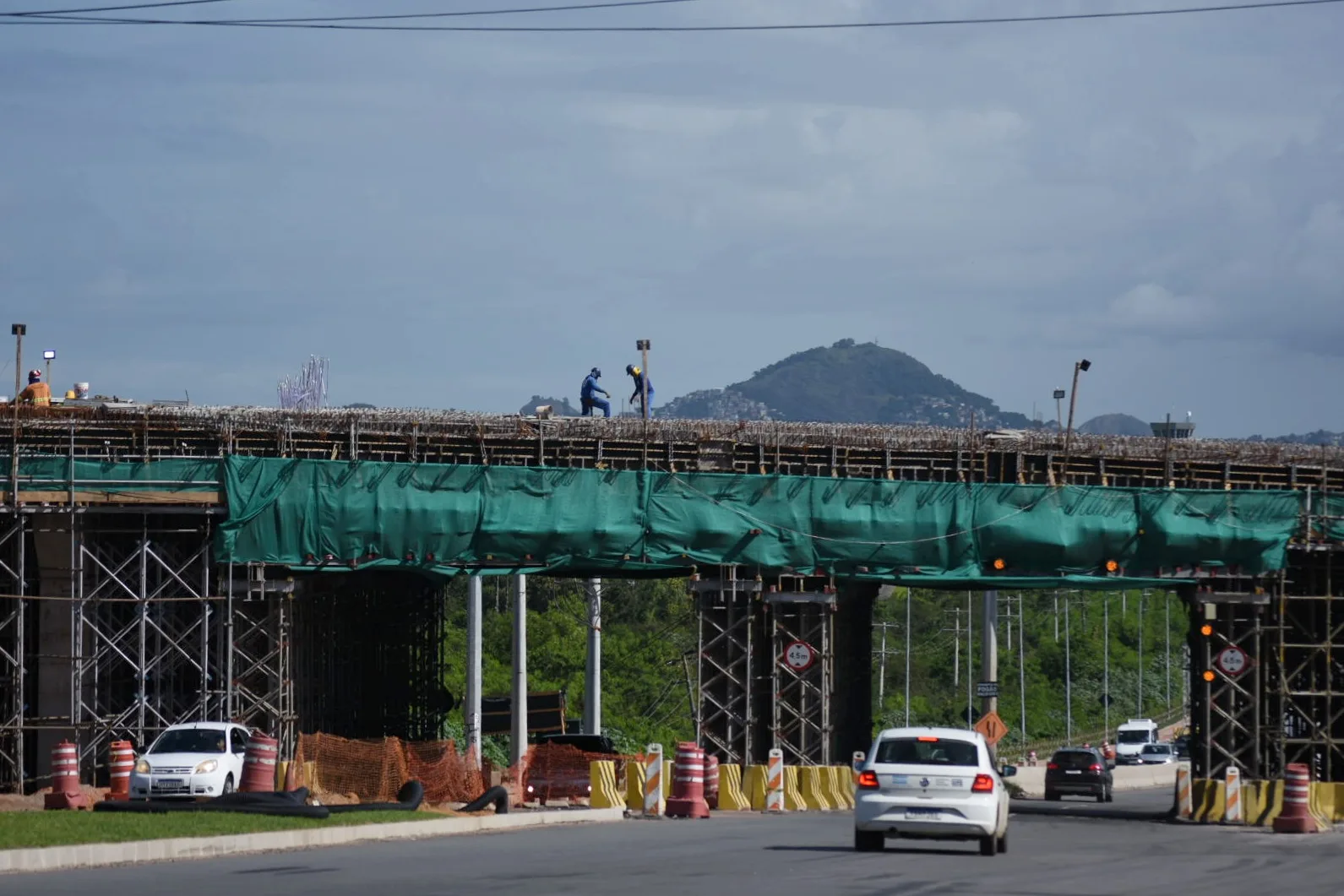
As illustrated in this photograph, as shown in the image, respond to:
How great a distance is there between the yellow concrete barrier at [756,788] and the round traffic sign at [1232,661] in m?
9.73

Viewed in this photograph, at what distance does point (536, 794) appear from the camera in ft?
122

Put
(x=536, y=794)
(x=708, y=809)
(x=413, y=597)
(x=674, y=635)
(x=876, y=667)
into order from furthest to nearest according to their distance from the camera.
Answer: (x=876, y=667), (x=674, y=635), (x=413, y=597), (x=536, y=794), (x=708, y=809)

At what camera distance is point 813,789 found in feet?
122

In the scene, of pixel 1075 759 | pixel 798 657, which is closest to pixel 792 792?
pixel 798 657

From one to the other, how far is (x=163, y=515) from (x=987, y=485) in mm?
16219

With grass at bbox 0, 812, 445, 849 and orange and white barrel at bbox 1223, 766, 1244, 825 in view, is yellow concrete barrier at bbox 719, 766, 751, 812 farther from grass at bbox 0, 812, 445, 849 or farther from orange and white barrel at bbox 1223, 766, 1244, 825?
grass at bbox 0, 812, 445, 849

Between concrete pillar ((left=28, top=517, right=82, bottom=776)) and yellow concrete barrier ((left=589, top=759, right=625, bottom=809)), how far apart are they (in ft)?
35.6

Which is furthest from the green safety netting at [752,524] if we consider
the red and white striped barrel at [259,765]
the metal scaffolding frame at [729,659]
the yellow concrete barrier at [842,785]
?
the red and white striped barrel at [259,765]

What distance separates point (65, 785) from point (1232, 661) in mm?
21977

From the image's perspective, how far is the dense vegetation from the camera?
311 ft

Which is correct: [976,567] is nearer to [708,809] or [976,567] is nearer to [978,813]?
[708,809]

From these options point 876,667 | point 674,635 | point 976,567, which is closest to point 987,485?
point 976,567

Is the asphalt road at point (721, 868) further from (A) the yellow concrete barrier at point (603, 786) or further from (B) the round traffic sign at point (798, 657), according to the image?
(B) the round traffic sign at point (798, 657)

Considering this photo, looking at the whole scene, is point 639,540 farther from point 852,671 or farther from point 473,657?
point 473,657
